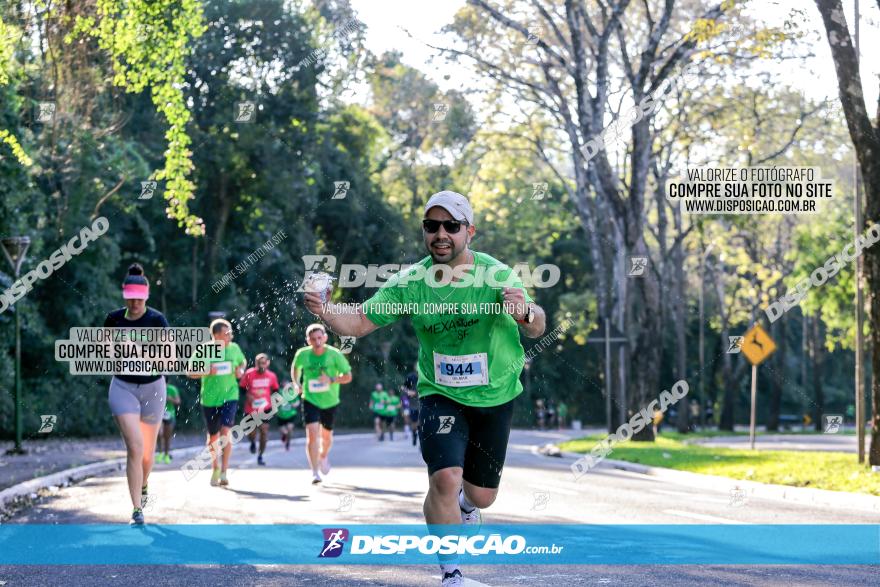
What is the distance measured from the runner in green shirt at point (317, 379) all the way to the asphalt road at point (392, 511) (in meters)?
0.69

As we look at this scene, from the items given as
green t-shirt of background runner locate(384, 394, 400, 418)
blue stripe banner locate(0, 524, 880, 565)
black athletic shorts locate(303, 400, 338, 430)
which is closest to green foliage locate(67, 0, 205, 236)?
black athletic shorts locate(303, 400, 338, 430)

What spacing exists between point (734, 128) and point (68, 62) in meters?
20.3

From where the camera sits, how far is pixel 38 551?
9.78 meters

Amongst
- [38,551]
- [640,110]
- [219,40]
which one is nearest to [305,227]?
[219,40]

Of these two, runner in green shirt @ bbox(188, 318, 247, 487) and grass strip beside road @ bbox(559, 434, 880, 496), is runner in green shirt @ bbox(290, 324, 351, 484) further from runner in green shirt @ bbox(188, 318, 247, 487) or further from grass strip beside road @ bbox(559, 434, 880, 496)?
grass strip beside road @ bbox(559, 434, 880, 496)

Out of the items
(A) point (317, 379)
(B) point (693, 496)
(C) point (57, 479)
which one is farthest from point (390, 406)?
(B) point (693, 496)

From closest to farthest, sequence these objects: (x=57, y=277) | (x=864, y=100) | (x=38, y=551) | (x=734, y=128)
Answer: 1. (x=38, y=551)
2. (x=864, y=100)
3. (x=57, y=277)
4. (x=734, y=128)

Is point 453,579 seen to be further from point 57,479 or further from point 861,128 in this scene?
point 861,128

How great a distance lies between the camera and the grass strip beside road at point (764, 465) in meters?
16.5

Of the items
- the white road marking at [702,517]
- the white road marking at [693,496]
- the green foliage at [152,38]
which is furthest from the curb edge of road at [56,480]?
the white road marking at [693,496]

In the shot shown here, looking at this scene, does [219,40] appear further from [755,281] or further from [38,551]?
[38,551]

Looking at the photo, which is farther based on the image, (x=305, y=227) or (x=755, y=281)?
(x=755, y=281)

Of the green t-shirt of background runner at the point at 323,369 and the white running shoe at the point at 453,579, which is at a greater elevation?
the green t-shirt of background runner at the point at 323,369

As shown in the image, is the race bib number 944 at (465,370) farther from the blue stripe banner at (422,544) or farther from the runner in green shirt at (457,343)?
the blue stripe banner at (422,544)
